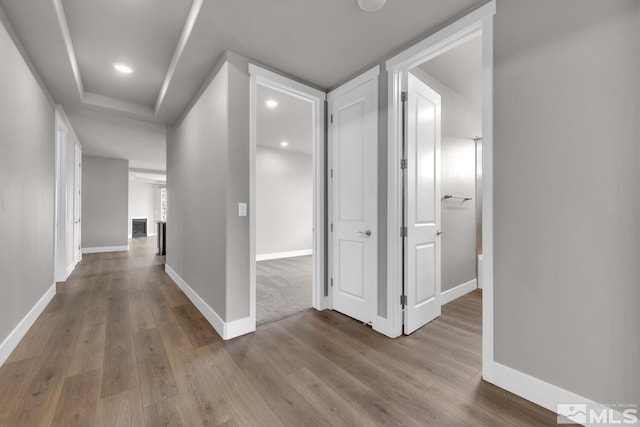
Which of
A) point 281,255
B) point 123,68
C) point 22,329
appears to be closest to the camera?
point 22,329

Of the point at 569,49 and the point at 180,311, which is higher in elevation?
the point at 569,49

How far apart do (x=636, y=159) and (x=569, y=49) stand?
650 millimetres

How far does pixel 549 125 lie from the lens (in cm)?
145

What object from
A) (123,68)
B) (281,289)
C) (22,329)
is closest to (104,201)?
(123,68)

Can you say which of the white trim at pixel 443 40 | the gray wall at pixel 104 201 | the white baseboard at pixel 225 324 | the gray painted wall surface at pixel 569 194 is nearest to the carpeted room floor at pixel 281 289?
the white baseboard at pixel 225 324

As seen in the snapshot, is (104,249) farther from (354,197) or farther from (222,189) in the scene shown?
(354,197)

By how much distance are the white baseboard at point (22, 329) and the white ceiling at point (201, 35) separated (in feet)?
7.78

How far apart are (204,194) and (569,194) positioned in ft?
9.58

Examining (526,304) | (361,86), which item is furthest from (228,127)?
(526,304)

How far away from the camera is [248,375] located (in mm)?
1758

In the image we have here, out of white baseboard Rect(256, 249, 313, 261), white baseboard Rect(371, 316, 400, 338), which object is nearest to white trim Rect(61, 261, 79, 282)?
white baseboard Rect(256, 249, 313, 261)

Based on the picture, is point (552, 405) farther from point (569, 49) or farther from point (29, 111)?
point (29, 111)

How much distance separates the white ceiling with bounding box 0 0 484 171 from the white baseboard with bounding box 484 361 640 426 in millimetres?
2353

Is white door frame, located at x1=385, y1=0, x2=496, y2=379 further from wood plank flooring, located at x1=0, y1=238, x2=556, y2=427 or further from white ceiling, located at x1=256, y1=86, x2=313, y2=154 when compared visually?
white ceiling, located at x1=256, y1=86, x2=313, y2=154
